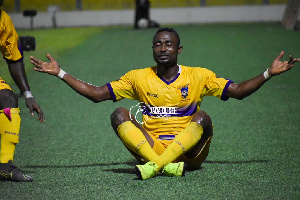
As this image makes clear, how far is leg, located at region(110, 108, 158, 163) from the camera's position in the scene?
5.05 meters

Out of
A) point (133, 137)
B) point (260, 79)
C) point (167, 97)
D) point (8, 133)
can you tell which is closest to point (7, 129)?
point (8, 133)

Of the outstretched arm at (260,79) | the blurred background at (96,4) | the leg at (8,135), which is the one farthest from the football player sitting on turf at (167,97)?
the blurred background at (96,4)

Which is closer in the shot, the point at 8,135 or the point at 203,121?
the point at 8,135

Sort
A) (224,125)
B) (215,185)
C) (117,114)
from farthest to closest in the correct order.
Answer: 1. (224,125)
2. (117,114)
3. (215,185)

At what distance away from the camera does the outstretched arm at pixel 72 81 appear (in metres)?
5.16

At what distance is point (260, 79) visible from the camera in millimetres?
5109

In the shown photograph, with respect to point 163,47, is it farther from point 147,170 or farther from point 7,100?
point 7,100

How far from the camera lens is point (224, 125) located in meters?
7.77

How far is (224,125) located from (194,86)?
253cm

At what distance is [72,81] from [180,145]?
1.12m

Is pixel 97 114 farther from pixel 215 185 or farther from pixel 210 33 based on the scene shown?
pixel 210 33

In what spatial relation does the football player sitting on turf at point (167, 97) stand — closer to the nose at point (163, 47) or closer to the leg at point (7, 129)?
the nose at point (163, 47)

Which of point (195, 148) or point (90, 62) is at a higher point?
point (195, 148)

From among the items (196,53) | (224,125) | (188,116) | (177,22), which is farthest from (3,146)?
(177,22)
